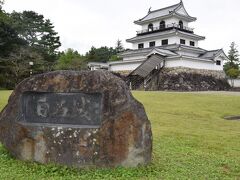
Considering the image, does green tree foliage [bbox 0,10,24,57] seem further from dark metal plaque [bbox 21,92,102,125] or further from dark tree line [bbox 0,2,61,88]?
dark metal plaque [bbox 21,92,102,125]

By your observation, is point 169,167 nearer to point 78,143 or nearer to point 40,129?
point 78,143

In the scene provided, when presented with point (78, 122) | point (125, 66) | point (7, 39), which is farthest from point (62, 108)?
point (7, 39)

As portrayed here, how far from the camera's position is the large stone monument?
4773 millimetres

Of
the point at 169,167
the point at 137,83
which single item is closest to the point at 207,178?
the point at 169,167

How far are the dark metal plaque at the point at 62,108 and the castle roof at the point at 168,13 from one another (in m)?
38.5

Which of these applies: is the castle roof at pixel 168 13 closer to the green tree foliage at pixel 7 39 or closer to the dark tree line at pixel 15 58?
the dark tree line at pixel 15 58

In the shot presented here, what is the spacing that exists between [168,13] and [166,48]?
6.32 metres

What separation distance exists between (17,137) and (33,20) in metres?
48.9

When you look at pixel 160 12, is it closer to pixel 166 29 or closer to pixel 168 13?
pixel 168 13

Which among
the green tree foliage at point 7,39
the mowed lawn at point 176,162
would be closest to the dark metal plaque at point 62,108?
the mowed lawn at point 176,162

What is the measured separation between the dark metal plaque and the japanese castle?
28.6 meters

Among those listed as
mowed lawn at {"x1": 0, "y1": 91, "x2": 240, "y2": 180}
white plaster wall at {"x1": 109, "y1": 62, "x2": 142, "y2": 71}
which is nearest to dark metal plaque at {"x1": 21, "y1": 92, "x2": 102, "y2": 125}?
mowed lawn at {"x1": 0, "y1": 91, "x2": 240, "y2": 180}

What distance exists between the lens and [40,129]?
496 cm

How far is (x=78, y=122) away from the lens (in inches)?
196
